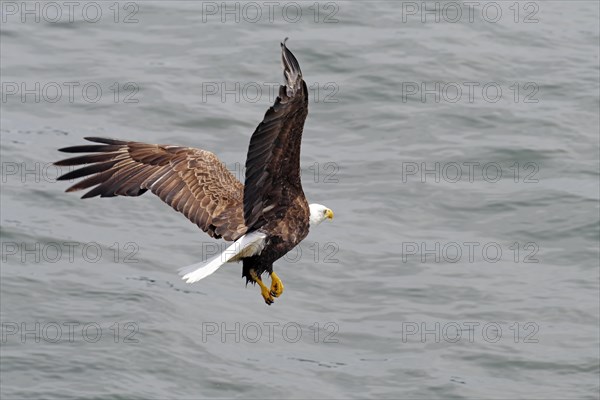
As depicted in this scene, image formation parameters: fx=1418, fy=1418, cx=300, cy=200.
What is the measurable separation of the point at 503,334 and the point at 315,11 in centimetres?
850

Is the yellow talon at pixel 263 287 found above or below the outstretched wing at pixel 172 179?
below

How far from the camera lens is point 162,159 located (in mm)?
10820

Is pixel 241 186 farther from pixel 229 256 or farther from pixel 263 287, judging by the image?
pixel 229 256

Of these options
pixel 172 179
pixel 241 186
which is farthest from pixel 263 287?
pixel 172 179

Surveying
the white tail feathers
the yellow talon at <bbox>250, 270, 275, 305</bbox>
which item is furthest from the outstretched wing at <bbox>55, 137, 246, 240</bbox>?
the yellow talon at <bbox>250, 270, 275, 305</bbox>

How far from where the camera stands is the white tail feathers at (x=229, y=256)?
9.47 m

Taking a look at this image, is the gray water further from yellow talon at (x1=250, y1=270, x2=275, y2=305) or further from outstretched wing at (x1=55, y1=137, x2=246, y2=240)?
yellow talon at (x1=250, y1=270, x2=275, y2=305)

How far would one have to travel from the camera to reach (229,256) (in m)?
9.72

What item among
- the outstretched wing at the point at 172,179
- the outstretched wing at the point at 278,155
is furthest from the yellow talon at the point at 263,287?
the outstretched wing at the point at 278,155

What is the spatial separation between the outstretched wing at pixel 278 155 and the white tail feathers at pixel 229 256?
9 centimetres

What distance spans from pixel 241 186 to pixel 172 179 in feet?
1.81

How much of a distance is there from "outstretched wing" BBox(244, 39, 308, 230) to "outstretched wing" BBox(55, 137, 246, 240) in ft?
1.39

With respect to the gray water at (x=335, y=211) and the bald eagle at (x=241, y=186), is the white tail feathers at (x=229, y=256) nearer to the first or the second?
the bald eagle at (x=241, y=186)

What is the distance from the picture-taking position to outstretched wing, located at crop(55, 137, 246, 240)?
10.4m
